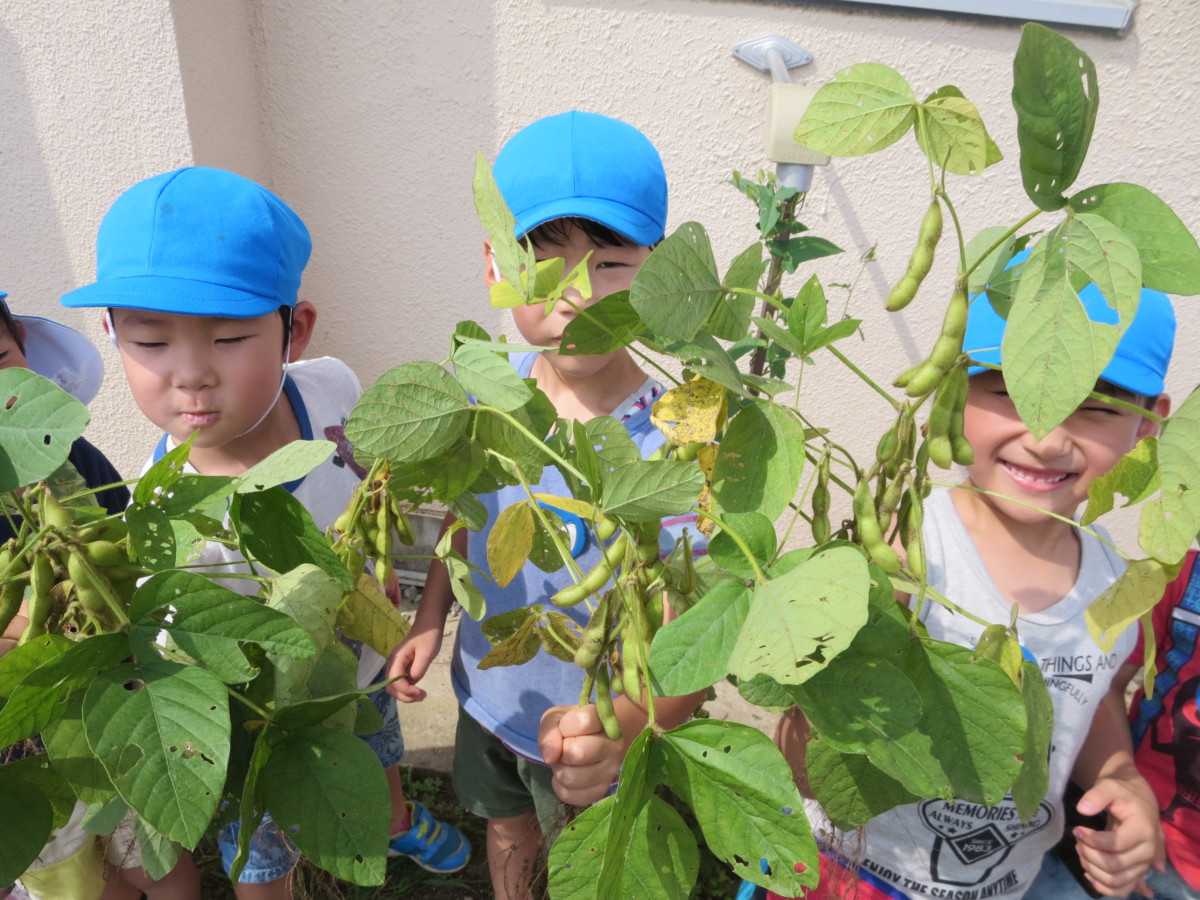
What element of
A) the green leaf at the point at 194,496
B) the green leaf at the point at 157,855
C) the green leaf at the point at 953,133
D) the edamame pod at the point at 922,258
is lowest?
the green leaf at the point at 157,855

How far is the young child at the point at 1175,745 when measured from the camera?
123 centimetres

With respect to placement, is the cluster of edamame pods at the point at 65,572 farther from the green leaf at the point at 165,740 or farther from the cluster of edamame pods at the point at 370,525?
the cluster of edamame pods at the point at 370,525

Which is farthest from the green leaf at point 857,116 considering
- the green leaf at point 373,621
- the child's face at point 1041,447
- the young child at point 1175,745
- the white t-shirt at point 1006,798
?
the young child at point 1175,745

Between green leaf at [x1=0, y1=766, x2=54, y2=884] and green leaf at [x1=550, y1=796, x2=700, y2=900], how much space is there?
34 centimetres

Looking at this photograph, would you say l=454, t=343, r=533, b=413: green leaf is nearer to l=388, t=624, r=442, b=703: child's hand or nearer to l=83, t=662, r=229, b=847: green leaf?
l=83, t=662, r=229, b=847: green leaf

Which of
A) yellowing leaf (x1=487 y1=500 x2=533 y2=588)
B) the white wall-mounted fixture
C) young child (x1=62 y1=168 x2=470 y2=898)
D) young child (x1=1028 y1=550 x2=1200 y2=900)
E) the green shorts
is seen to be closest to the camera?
yellowing leaf (x1=487 y1=500 x2=533 y2=588)

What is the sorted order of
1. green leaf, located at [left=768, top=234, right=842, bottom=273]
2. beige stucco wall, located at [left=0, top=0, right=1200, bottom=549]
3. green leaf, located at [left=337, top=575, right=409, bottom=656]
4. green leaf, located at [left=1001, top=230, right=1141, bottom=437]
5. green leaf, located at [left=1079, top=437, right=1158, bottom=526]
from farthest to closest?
beige stucco wall, located at [left=0, top=0, right=1200, bottom=549] < green leaf, located at [left=768, top=234, right=842, bottom=273] < green leaf, located at [left=337, top=575, right=409, bottom=656] < green leaf, located at [left=1079, top=437, right=1158, bottom=526] < green leaf, located at [left=1001, top=230, right=1141, bottom=437]

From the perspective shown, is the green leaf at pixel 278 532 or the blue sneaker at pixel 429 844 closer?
the green leaf at pixel 278 532

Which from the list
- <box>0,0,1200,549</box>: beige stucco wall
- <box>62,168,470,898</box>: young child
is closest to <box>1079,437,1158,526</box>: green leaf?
<box>62,168,470,898</box>: young child

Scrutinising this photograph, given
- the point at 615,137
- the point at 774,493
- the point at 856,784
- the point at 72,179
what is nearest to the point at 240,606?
the point at 774,493

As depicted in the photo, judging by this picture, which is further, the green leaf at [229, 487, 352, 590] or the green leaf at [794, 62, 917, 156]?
the green leaf at [229, 487, 352, 590]

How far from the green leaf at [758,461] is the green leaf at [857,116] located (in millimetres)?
171

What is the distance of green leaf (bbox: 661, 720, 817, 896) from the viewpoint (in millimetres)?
488

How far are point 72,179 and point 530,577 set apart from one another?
194cm
